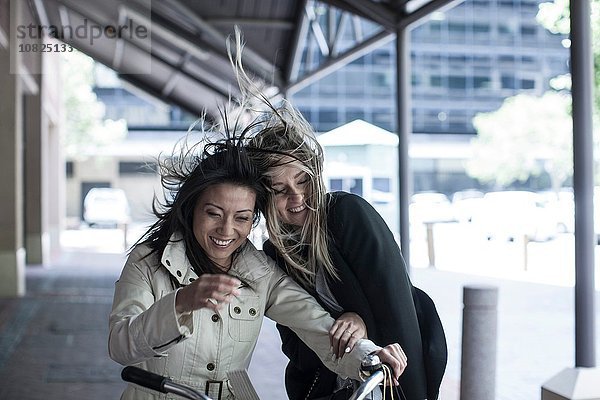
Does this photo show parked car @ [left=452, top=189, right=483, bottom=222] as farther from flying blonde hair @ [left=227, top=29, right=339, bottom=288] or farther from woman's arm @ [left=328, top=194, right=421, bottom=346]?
woman's arm @ [left=328, top=194, right=421, bottom=346]

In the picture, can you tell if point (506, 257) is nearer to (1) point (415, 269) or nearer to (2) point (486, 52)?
(1) point (415, 269)

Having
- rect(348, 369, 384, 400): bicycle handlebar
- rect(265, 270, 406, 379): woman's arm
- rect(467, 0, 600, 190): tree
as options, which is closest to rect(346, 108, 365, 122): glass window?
rect(467, 0, 600, 190): tree

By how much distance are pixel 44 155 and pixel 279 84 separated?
556cm

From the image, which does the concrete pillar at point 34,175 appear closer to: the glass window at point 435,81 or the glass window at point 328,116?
the glass window at point 328,116

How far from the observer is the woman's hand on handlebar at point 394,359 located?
2.07 meters

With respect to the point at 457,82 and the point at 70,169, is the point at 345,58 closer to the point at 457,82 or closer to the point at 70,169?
the point at 457,82

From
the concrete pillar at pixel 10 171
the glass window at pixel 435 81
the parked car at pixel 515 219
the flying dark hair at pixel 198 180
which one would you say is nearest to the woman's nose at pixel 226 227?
the flying dark hair at pixel 198 180

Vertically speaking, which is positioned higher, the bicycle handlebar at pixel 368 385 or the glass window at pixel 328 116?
the glass window at pixel 328 116

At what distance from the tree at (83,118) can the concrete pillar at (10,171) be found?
61.1ft

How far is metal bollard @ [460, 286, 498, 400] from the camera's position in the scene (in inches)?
148

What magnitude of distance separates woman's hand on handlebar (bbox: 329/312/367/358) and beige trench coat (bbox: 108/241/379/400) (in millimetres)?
25

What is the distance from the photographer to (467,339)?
12.5 ft

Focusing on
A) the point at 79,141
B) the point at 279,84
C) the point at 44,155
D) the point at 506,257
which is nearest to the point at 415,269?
the point at 506,257

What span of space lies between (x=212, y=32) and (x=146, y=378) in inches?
319
